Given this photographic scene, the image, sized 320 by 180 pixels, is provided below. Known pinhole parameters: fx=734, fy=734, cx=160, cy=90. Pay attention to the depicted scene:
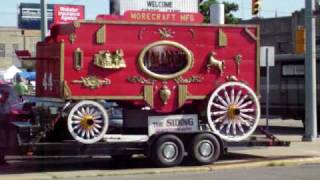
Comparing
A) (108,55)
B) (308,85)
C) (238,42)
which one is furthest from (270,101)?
(108,55)

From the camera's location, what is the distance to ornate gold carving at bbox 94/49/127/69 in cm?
1440

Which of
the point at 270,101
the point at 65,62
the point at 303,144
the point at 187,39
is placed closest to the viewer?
the point at 65,62

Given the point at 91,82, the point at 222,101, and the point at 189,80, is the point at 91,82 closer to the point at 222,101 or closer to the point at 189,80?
the point at 189,80

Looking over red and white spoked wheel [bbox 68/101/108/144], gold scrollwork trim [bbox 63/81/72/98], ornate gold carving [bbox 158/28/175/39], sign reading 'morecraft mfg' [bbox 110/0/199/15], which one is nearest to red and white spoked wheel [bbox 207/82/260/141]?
ornate gold carving [bbox 158/28/175/39]

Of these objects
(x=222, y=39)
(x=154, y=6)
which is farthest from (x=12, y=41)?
(x=222, y=39)

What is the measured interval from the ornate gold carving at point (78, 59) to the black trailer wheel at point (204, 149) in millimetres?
2826

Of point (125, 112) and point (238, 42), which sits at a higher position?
point (238, 42)

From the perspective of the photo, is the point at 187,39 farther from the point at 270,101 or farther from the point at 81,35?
the point at 270,101

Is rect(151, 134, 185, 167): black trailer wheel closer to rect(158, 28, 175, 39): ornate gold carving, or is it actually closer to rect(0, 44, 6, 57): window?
rect(158, 28, 175, 39): ornate gold carving

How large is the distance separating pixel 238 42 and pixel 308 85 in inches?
237

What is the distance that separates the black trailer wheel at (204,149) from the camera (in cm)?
1507

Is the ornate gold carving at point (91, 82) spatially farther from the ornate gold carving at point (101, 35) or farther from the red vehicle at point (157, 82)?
the ornate gold carving at point (101, 35)

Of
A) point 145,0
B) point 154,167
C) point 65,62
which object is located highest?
point 145,0

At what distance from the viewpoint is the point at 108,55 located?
14430mm
